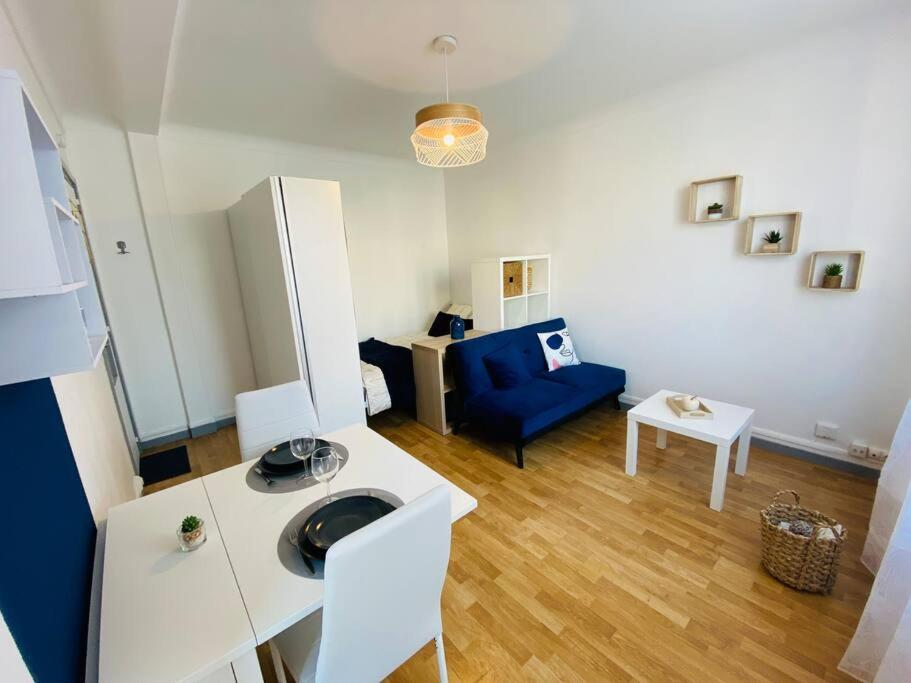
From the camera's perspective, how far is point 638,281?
310 cm

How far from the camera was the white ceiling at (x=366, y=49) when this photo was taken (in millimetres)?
1686

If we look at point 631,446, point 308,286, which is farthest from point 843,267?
point 308,286

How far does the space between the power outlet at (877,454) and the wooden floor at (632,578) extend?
16cm

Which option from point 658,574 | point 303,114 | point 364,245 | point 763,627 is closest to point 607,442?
point 658,574

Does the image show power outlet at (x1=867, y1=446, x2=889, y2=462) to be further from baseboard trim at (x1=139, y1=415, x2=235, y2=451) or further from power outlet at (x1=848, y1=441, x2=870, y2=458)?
baseboard trim at (x1=139, y1=415, x2=235, y2=451)

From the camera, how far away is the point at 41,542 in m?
0.79

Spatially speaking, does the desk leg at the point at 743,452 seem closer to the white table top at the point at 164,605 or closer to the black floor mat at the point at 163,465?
the white table top at the point at 164,605

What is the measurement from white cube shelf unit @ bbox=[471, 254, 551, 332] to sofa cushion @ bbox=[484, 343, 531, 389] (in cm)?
43

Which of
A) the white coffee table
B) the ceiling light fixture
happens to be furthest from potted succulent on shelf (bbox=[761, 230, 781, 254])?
the ceiling light fixture

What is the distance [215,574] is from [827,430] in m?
3.34

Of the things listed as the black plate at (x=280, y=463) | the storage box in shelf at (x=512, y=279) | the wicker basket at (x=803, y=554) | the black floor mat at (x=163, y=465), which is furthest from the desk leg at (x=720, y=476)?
the black floor mat at (x=163, y=465)

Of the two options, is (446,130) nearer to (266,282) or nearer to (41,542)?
(266,282)

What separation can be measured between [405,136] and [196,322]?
96.4 inches

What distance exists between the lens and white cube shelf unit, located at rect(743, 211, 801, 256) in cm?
234
